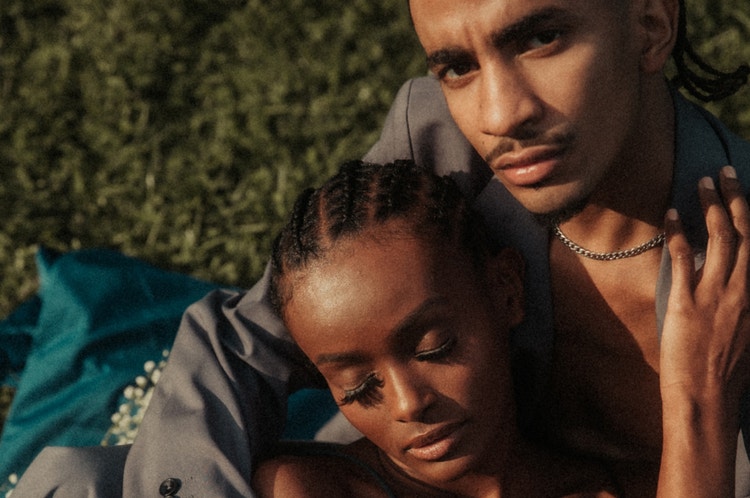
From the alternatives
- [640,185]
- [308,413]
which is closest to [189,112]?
[308,413]

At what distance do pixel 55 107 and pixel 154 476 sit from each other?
3.50m

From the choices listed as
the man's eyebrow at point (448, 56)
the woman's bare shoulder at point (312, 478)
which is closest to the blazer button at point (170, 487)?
the woman's bare shoulder at point (312, 478)

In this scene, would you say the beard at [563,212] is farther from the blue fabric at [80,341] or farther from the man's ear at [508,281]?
the blue fabric at [80,341]

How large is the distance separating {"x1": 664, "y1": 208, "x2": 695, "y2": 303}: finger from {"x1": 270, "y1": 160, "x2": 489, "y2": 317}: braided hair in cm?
56

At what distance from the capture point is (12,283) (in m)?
5.39

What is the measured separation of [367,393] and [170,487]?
68cm

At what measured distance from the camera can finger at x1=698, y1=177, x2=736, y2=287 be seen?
277 cm

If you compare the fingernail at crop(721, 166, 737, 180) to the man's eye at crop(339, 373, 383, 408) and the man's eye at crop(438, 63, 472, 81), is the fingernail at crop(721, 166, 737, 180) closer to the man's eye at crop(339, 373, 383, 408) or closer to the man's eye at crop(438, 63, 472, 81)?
the man's eye at crop(438, 63, 472, 81)

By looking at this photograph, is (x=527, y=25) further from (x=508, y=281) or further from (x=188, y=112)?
(x=188, y=112)

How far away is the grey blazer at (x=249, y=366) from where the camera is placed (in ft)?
10.0

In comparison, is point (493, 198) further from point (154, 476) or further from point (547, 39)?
point (154, 476)

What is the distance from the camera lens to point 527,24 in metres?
2.48

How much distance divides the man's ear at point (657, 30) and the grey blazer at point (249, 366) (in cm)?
28

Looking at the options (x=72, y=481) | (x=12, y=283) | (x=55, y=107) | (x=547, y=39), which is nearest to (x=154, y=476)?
(x=72, y=481)
